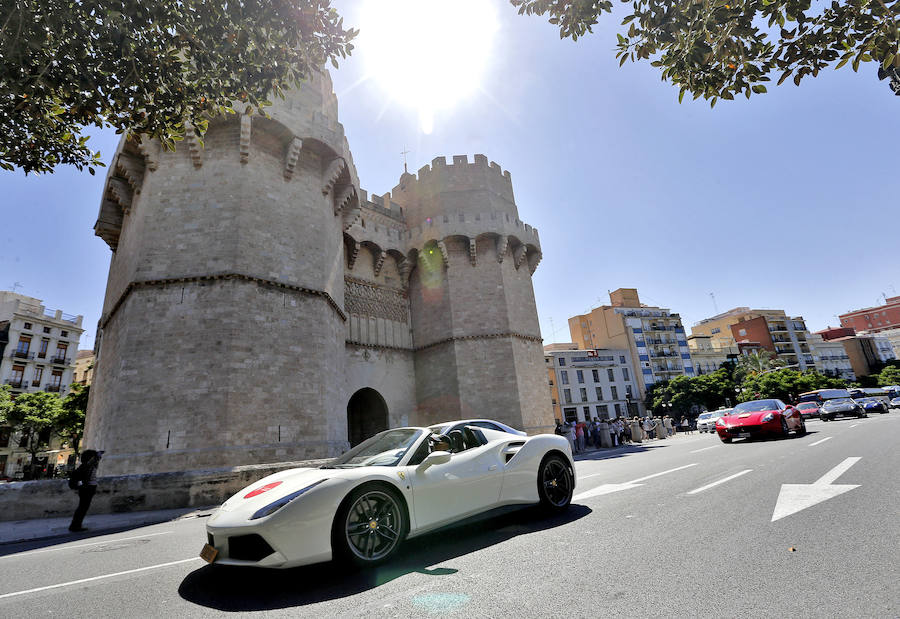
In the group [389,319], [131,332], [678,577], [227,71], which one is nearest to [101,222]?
[131,332]

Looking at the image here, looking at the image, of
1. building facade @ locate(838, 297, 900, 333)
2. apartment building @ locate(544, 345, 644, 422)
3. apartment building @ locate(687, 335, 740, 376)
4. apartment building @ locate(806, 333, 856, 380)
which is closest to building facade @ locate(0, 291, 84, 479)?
apartment building @ locate(544, 345, 644, 422)

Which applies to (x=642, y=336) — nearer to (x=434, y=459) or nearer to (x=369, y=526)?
(x=434, y=459)

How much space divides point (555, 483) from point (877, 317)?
430ft

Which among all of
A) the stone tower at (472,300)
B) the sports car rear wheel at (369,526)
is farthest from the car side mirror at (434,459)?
the stone tower at (472,300)

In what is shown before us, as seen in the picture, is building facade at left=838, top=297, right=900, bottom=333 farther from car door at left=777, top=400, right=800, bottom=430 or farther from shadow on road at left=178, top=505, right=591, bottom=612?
shadow on road at left=178, top=505, right=591, bottom=612

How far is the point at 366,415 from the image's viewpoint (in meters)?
21.0

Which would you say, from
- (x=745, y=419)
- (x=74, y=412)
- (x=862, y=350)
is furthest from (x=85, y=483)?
(x=862, y=350)

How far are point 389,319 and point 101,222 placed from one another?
12.8m

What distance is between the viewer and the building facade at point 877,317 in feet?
303

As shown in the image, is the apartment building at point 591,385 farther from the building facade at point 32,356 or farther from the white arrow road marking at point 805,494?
the building facade at point 32,356

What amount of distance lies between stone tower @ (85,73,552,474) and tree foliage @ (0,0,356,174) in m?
7.32

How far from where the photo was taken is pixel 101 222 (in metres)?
17.4

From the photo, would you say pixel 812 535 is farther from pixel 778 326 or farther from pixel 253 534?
pixel 778 326

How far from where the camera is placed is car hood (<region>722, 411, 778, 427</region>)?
39.7 ft
